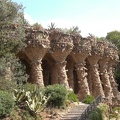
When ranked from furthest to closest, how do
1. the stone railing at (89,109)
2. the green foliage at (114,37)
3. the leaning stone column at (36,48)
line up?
the green foliage at (114,37) → the leaning stone column at (36,48) → the stone railing at (89,109)

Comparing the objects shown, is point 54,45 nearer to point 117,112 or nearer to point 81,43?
→ point 81,43

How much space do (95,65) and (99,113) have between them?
1619cm

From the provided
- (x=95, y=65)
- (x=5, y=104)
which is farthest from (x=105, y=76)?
(x=5, y=104)

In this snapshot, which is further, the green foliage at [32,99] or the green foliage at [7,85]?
the green foliage at [7,85]

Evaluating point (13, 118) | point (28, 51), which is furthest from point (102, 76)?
point (13, 118)

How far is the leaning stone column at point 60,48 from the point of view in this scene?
24.1 metres

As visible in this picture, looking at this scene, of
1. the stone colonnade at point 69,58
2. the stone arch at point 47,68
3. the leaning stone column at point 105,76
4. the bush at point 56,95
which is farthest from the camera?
the leaning stone column at point 105,76

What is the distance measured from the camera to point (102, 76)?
34656mm

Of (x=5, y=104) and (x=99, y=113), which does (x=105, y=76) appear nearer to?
(x=99, y=113)

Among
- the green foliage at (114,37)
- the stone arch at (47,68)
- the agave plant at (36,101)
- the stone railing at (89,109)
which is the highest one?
the green foliage at (114,37)

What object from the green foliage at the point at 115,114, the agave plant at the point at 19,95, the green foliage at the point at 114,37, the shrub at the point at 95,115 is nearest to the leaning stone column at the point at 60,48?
the green foliage at the point at 115,114

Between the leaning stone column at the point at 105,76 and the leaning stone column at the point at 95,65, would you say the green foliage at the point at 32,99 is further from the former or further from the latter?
the leaning stone column at the point at 105,76

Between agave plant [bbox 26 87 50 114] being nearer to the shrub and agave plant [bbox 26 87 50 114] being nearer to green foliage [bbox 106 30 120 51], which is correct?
the shrub

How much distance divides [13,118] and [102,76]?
22109 mm
